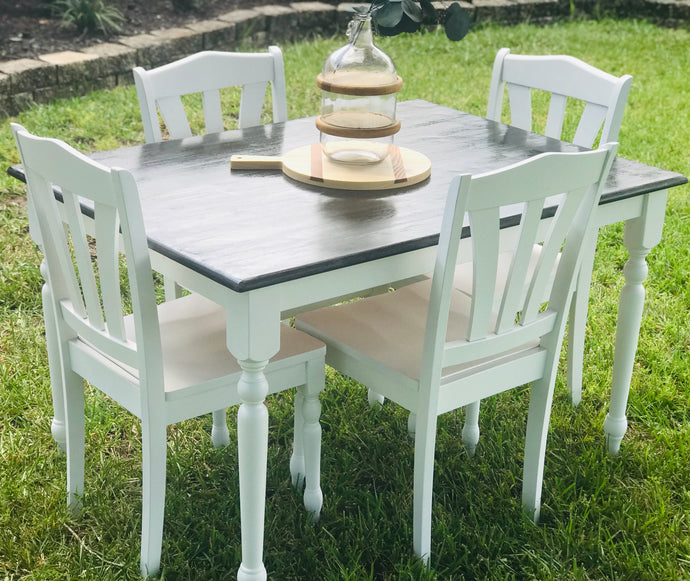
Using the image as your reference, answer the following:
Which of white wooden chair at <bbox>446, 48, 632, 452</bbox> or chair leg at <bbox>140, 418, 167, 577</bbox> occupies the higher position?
white wooden chair at <bbox>446, 48, 632, 452</bbox>

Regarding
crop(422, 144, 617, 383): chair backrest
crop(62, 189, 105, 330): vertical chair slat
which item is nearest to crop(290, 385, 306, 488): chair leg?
crop(422, 144, 617, 383): chair backrest

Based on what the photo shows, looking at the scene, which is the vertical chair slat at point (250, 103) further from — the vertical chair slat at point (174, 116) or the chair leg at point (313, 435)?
the chair leg at point (313, 435)

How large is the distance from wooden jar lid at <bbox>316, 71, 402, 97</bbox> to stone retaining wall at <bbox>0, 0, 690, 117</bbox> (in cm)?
193

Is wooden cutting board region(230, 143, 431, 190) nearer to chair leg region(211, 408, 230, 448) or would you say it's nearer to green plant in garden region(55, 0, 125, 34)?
chair leg region(211, 408, 230, 448)

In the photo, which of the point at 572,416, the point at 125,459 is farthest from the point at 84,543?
the point at 572,416

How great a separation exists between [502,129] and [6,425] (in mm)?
1706

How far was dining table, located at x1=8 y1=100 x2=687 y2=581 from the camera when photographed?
1764mm

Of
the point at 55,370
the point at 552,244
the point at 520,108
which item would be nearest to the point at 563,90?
the point at 520,108

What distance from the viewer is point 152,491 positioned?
197 centimetres

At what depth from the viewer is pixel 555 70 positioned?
2.81 metres

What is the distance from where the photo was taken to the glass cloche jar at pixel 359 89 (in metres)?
2.17

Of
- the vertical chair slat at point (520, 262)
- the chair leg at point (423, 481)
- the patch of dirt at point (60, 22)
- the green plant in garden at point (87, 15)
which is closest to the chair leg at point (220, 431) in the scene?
the chair leg at point (423, 481)

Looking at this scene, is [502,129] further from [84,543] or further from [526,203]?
[84,543]

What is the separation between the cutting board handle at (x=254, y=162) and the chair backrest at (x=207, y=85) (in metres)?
0.42
